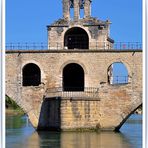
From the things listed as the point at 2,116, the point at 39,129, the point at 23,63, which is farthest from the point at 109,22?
the point at 2,116

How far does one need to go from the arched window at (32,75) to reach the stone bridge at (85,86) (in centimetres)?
153

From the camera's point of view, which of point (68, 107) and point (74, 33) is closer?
point (68, 107)

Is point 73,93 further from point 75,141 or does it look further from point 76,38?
point 75,141

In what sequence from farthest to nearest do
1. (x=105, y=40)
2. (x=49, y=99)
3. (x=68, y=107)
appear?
(x=105, y=40) < (x=49, y=99) < (x=68, y=107)

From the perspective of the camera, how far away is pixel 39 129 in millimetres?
21969

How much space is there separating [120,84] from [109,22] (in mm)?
3925

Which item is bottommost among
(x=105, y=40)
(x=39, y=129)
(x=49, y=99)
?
(x=39, y=129)

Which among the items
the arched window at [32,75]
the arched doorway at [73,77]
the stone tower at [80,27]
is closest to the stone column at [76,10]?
the stone tower at [80,27]

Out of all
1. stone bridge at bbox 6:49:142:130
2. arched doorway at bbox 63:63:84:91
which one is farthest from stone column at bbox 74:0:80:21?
arched doorway at bbox 63:63:84:91

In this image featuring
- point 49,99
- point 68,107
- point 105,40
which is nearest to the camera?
point 68,107

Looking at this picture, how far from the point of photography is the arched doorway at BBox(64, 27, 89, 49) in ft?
79.6

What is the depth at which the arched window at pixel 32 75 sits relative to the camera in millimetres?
24156

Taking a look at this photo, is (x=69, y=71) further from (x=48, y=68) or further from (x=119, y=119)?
(x=119, y=119)

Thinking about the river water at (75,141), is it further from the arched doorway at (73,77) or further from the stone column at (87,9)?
the stone column at (87,9)
